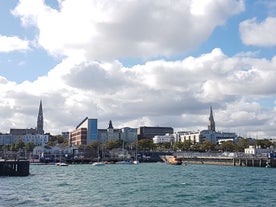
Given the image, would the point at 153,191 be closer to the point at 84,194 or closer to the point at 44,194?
the point at 84,194

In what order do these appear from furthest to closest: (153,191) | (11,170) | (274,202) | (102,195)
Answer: (11,170) < (153,191) < (102,195) < (274,202)

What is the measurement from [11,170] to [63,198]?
5514 cm

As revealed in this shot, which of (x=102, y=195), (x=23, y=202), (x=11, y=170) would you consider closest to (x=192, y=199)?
(x=102, y=195)

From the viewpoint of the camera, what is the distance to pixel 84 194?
61094 millimetres

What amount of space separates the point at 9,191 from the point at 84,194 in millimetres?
12785

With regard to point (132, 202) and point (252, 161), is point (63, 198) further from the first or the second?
point (252, 161)

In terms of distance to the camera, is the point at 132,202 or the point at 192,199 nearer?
the point at 132,202

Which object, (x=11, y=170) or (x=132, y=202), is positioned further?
(x=11, y=170)

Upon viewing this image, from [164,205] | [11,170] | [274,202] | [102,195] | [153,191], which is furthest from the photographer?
[11,170]

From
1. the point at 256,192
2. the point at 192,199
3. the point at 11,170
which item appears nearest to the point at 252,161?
the point at 11,170

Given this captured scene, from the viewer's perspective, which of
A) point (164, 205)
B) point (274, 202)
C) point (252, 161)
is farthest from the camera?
point (252, 161)

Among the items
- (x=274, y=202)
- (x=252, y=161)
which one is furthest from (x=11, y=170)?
(x=252, y=161)

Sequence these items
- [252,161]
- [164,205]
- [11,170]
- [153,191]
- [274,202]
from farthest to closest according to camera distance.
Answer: [252,161] < [11,170] < [153,191] < [274,202] < [164,205]

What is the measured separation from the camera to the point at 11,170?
107188 mm
